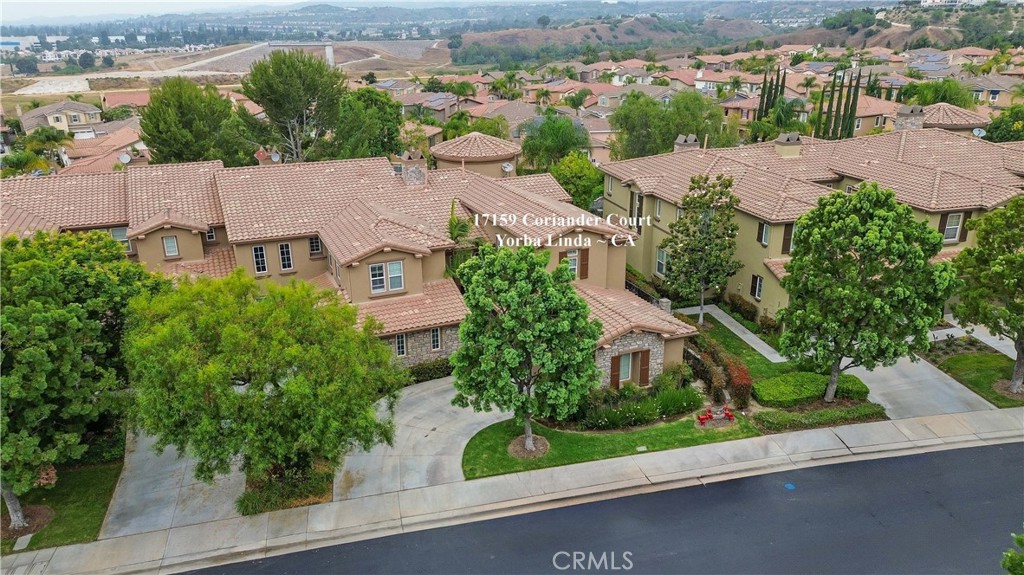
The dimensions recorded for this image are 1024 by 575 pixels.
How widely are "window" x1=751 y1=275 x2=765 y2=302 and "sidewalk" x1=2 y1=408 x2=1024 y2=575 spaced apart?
389 inches

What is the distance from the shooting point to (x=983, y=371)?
92.6 ft

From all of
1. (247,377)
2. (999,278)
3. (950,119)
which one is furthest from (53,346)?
(950,119)

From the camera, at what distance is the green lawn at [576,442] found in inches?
888

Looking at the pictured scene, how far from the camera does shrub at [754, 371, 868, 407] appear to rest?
2586 centimetres

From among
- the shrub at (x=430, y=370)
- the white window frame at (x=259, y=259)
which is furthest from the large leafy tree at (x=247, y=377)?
the white window frame at (x=259, y=259)

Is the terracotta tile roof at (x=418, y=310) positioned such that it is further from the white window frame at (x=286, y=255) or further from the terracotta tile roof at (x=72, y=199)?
the terracotta tile roof at (x=72, y=199)

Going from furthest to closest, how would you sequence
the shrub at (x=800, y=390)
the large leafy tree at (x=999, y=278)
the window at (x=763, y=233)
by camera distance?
the window at (x=763, y=233), the shrub at (x=800, y=390), the large leafy tree at (x=999, y=278)

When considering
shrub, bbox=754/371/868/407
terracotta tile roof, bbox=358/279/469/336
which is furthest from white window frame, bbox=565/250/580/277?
shrub, bbox=754/371/868/407

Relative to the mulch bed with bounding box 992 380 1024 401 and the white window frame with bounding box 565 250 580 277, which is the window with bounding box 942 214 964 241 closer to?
the mulch bed with bounding box 992 380 1024 401

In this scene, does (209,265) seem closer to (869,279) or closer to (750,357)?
(750,357)

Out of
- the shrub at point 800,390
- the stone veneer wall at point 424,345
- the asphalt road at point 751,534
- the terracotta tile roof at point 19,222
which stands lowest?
the asphalt road at point 751,534

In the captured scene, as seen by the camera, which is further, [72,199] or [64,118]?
[64,118]

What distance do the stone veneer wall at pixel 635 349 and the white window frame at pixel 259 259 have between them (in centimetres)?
1585

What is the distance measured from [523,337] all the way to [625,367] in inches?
298
